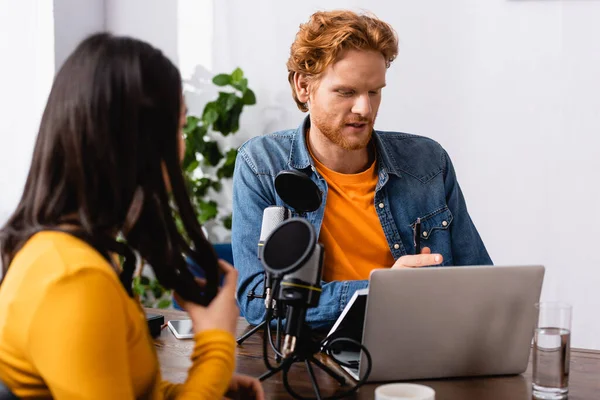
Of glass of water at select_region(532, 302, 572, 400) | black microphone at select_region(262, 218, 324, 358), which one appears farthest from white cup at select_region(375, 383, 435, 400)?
glass of water at select_region(532, 302, 572, 400)

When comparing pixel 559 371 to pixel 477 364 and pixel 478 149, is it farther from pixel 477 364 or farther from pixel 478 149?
pixel 478 149

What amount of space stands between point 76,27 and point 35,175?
2.72 m

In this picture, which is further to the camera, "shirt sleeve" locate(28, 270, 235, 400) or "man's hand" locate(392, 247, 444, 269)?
"man's hand" locate(392, 247, 444, 269)

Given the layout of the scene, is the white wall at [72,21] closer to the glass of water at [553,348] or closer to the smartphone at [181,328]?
the smartphone at [181,328]

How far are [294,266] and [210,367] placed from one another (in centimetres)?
19

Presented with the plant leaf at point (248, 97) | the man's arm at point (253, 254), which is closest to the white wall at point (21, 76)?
the plant leaf at point (248, 97)

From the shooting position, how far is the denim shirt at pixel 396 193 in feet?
6.46

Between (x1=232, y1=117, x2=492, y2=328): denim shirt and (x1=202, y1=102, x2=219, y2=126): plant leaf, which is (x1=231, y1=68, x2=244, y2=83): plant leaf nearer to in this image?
(x1=202, y1=102, x2=219, y2=126): plant leaf

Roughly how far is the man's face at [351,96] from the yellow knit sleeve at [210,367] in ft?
3.44

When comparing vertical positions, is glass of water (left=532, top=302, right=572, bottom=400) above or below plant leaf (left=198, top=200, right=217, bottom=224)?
above

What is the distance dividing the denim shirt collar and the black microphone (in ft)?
3.09

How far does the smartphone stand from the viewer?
1668 mm

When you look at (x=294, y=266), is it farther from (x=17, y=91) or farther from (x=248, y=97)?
(x=17, y=91)

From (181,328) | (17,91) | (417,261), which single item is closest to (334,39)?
(417,261)
